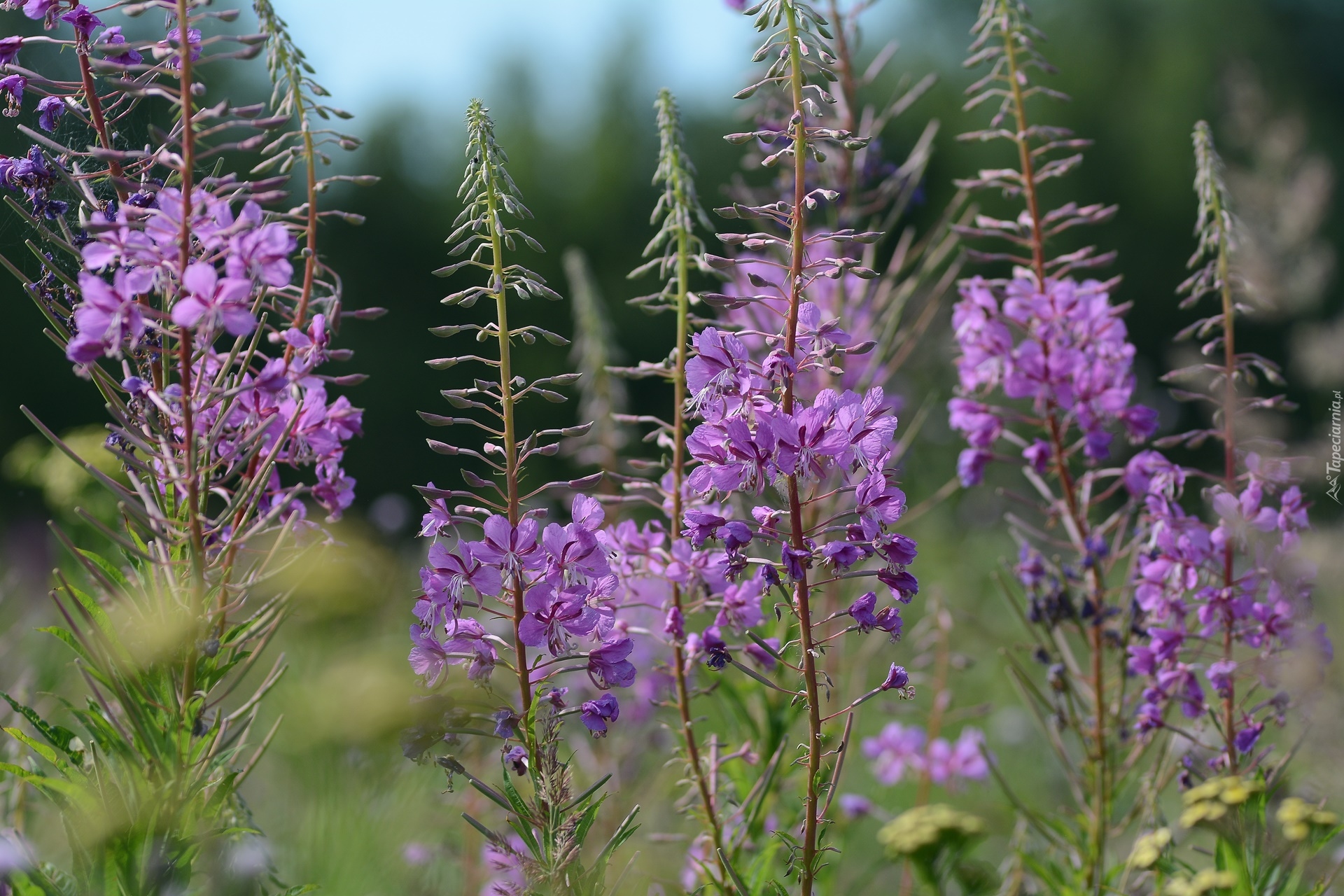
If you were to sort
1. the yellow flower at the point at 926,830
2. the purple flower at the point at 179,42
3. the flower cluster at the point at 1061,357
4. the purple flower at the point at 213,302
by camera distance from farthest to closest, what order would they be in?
the yellow flower at the point at 926,830 → the flower cluster at the point at 1061,357 → the purple flower at the point at 179,42 → the purple flower at the point at 213,302

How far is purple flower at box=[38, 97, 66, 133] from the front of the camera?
5.65 feet

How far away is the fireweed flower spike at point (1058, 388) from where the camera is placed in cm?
228

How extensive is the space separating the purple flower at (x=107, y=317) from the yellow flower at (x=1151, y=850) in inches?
79.7

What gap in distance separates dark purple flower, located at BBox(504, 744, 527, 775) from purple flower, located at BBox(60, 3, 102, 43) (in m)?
1.29

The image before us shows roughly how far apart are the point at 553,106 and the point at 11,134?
1317 cm

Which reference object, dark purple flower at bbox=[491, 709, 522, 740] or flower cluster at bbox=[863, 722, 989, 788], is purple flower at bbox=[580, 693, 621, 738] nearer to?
dark purple flower at bbox=[491, 709, 522, 740]

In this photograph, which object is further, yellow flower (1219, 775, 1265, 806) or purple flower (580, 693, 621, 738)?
yellow flower (1219, 775, 1265, 806)

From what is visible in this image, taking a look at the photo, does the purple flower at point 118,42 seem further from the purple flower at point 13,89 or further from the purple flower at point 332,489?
the purple flower at point 332,489

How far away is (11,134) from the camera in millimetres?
2766

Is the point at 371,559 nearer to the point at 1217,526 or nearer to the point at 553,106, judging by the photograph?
the point at 1217,526

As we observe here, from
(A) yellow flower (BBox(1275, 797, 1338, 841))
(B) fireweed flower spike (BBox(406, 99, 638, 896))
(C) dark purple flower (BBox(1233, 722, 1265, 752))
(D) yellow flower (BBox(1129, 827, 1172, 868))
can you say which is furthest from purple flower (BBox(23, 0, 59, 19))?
(A) yellow flower (BBox(1275, 797, 1338, 841))

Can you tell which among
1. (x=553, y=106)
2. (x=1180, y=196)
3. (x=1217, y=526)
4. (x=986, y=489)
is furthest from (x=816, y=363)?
(x=1180, y=196)

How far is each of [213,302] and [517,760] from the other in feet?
2.55

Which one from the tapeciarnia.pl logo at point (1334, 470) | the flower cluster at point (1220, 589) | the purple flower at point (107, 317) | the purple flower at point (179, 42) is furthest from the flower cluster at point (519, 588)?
the tapeciarnia.pl logo at point (1334, 470)
